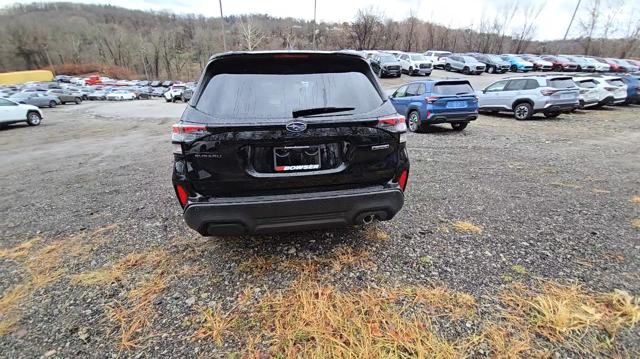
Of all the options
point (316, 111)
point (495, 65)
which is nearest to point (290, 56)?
point (316, 111)

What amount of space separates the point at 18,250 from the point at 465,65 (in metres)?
34.2

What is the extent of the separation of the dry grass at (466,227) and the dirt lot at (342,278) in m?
Answer: 0.02

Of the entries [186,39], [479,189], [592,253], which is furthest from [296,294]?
[186,39]

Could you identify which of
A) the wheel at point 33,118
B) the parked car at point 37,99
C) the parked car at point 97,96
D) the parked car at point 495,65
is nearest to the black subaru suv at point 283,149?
the wheel at point 33,118

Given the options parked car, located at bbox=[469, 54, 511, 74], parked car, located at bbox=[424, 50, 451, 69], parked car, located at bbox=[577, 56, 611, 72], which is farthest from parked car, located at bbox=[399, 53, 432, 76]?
parked car, located at bbox=[577, 56, 611, 72]

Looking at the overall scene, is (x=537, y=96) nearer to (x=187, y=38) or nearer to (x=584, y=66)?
(x=584, y=66)

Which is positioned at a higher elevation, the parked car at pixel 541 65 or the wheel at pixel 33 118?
the parked car at pixel 541 65

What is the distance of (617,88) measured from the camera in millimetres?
13734

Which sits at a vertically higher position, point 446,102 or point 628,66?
point 628,66

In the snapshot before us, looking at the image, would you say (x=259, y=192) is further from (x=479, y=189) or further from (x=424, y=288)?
(x=479, y=189)

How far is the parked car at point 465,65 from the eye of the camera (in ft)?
97.4

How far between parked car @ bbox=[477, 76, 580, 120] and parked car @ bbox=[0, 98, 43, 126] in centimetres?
2238

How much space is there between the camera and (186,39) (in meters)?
99.8

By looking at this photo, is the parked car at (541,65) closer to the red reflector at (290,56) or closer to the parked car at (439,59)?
the parked car at (439,59)
